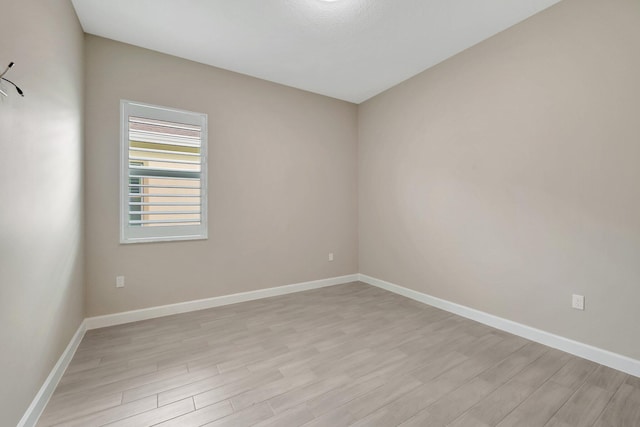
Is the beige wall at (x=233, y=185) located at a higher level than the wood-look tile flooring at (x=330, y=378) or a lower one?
higher

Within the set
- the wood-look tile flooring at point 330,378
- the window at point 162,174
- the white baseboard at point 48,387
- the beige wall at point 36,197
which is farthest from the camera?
the window at point 162,174

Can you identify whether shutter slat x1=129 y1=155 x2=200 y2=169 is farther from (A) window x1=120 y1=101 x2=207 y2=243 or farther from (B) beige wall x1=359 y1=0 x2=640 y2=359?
(B) beige wall x1=359 y1=0 x2=640 y2=359

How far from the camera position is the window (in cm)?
286

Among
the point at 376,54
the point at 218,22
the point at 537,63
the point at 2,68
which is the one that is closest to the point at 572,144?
the point at 537,63

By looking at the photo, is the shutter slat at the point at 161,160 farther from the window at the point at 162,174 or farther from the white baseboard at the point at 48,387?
the white baseboard at the point at 48,387

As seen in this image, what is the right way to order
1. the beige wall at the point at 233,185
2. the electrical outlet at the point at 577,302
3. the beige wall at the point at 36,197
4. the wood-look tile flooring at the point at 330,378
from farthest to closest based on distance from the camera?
the beige wall at the point at 233,185 < the electrical outlet at the point at 577,302 < the wood-look tile flooring at the point at 330,378 < the beige wall at the point at 36,197

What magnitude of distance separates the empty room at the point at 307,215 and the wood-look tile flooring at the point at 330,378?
17 millimetres

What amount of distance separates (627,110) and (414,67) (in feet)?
6.52

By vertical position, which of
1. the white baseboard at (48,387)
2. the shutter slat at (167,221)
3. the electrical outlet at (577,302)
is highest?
the shutter slat at (167,221)

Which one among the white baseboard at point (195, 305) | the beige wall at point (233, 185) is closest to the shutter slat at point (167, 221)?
the beige wall at point (233, 185)

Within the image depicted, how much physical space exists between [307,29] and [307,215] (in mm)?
2265

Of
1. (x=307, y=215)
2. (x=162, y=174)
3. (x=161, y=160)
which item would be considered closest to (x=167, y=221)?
(x=162, y=174)

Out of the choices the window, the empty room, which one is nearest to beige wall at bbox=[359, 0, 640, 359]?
the empty room

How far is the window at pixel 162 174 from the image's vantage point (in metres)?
2.86
